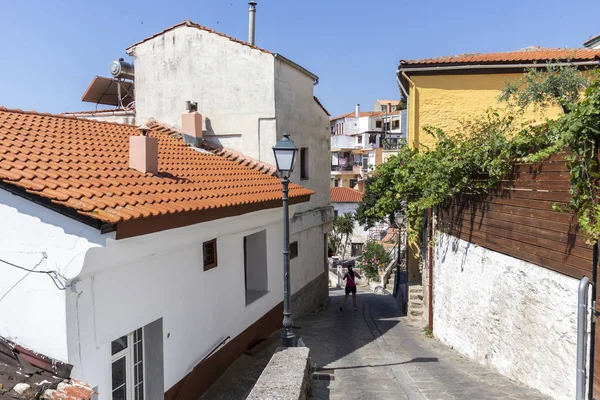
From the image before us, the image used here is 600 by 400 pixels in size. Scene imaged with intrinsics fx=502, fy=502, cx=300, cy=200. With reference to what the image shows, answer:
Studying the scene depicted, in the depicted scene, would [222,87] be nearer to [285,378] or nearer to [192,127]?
[192,127]

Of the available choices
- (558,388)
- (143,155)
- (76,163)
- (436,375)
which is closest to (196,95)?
(143,155)

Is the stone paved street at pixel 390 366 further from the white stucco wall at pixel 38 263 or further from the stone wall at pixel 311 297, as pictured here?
the white stucco wall at pixel 38 263

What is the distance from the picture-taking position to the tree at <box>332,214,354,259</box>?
44.6 m

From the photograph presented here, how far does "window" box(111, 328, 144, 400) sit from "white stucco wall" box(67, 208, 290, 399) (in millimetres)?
343

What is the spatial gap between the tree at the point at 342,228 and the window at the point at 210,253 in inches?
1422

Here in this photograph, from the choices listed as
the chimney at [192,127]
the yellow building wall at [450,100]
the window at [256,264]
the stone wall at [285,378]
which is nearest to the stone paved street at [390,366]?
the stone wall at [285,378]

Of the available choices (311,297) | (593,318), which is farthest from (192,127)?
(593,318)

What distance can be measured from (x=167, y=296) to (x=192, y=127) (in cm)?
625

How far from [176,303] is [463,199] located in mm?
5756

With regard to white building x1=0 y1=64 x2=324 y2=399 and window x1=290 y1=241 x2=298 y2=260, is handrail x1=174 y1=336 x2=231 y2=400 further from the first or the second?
window x1=290 y1=241 x2=298 y2=260

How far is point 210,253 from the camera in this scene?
8.30 metres

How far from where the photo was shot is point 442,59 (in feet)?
53.9

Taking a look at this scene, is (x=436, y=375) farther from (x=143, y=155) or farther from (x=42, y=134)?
(x=42, y=134)

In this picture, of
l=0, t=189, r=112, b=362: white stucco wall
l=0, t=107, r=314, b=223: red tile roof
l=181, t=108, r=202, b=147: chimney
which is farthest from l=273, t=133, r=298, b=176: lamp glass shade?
l=181, t=108, r=202, b=147: chimney
